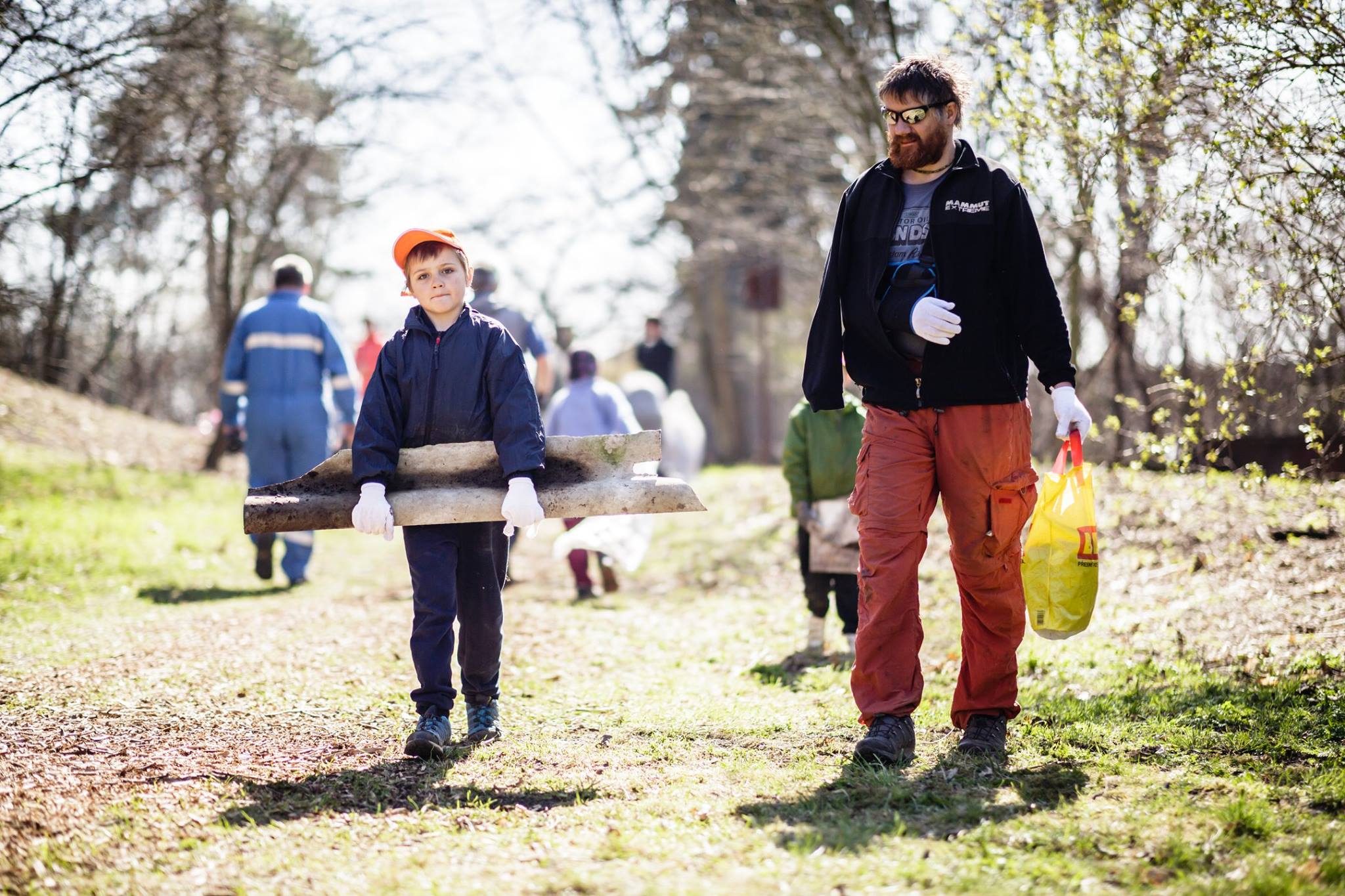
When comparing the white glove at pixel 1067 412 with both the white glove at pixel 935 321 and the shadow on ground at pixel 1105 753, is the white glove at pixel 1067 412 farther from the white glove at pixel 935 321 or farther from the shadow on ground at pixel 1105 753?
the shadow on ground at pixel 1105 753

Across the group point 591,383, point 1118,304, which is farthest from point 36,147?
point 1118,304

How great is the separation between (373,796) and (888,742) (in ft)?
5.58

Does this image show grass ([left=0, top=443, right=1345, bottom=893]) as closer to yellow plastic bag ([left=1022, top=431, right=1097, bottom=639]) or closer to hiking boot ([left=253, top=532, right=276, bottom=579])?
yellow plastic bag ([left=1022, top=431, right=1097, bottom=639])

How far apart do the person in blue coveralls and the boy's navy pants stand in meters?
4.76

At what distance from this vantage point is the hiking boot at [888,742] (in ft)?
13.4

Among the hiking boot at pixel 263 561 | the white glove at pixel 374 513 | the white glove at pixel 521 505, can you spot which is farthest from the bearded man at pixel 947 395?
the hiking boot at pixel 263 561

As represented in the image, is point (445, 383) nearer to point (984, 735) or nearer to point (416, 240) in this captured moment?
point (416, 240)

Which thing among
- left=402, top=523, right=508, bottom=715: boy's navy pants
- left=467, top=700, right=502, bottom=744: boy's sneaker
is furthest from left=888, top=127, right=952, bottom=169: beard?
left=467, top=700, right=502, bottom=744: boy's sneaker

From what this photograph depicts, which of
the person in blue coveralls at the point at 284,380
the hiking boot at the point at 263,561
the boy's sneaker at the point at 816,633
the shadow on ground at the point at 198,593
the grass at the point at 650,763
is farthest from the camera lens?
the hiking boot at the point at 263,561

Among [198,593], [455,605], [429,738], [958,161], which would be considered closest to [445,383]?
[455,605]

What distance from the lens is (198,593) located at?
8.91 metres

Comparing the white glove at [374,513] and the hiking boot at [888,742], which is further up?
the white glove at [374,513]

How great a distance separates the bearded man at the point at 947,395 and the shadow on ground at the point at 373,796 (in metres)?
1.13

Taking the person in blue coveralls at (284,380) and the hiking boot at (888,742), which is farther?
the person in blue coveralls at (284,380)
